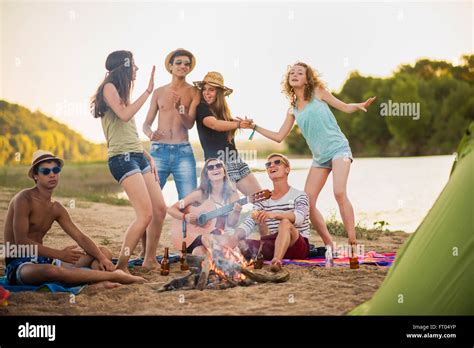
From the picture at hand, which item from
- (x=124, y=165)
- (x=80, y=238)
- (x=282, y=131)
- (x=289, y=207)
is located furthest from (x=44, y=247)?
(x=282, y=131)

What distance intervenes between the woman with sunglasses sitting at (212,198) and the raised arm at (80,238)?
844mm

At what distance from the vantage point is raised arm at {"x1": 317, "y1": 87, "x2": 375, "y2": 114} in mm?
7332

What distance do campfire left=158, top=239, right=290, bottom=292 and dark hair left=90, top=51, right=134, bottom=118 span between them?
1.82 metres

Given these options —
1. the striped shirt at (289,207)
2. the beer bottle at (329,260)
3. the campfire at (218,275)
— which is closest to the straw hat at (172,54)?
the striped shirt at (289,207)

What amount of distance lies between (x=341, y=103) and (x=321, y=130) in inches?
13.8

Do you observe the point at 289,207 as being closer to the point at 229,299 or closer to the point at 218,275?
the point at 218,275

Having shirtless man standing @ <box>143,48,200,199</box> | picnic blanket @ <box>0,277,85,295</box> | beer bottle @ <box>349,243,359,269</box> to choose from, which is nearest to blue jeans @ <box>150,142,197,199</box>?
shirtless man standing @ <box>143,48,200,199</box>

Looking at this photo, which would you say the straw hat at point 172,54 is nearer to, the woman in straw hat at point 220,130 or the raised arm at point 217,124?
the woman in straw hat at point 220,130

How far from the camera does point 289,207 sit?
7352 millimetres
